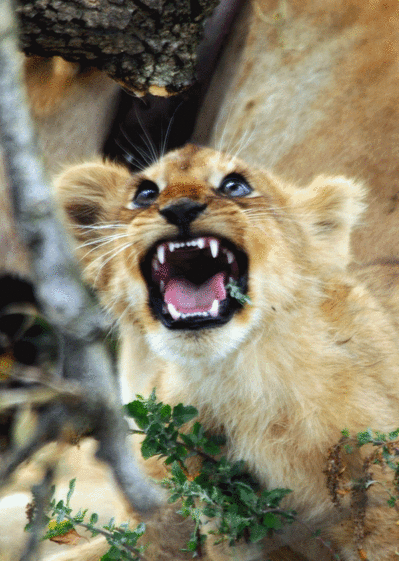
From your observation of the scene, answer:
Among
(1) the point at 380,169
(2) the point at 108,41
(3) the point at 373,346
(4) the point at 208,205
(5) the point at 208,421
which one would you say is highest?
(2) the point at 108,41

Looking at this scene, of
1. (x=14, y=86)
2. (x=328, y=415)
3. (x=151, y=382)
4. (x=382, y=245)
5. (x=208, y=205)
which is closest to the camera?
(x=14, y=86)

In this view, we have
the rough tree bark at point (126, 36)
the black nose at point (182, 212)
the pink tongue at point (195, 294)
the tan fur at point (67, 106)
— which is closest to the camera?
the black nose at point (182, 212)

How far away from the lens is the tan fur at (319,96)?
458 centimetres

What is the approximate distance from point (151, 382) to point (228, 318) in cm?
83

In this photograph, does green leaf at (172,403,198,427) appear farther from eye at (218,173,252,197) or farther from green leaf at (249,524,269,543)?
eye at (218,173,252,197)

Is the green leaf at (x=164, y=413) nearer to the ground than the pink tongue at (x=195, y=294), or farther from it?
nearer to the ground

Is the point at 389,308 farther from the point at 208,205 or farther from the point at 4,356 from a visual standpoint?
the point at 4,356

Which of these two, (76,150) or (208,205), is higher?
(76,150)

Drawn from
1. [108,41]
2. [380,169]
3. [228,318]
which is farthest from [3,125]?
[380,169]

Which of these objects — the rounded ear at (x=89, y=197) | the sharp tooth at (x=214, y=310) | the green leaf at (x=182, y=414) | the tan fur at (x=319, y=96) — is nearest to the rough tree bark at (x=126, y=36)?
the tan fur at (x=319, y=96)

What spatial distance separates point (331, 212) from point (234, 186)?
57 cm

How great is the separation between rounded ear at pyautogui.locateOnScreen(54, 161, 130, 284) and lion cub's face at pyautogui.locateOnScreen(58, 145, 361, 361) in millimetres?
62

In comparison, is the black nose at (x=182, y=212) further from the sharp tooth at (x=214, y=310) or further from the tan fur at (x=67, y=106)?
the tan fur at (x=67, y=106)

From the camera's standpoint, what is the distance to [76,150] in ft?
15.5
